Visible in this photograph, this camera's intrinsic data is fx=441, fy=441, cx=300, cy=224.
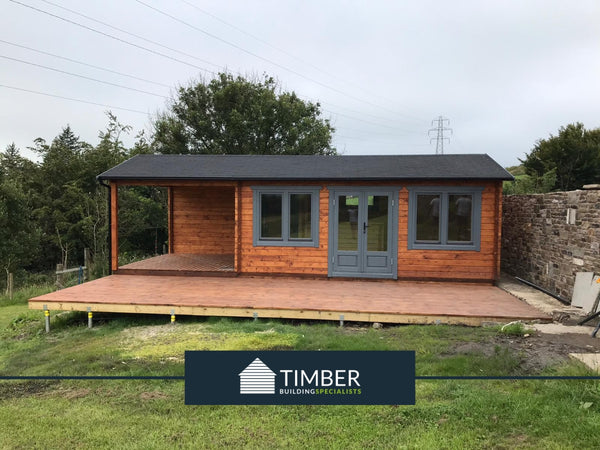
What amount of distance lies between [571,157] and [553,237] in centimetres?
1898

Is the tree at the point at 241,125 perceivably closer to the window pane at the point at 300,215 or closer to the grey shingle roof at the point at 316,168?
the grey shingle roof at the point at 316,168

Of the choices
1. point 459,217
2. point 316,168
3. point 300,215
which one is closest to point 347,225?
point 300,215

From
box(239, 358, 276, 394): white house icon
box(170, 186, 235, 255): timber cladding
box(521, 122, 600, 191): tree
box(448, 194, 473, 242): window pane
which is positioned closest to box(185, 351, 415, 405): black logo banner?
box(239, 358, 276, 394): white house icon

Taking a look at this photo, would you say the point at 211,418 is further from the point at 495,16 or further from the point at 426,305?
the point at 495,16

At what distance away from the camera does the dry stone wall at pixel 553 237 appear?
21.7 feet

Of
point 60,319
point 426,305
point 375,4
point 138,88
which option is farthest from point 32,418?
point 138,88

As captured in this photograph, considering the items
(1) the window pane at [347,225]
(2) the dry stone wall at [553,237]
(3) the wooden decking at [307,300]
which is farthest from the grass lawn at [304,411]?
(1) the window pane at [347,225]

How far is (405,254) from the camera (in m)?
8.82

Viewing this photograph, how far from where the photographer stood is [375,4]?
711 inches

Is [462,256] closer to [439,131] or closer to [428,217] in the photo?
[428,217]

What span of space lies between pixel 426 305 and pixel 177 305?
12.8 feet

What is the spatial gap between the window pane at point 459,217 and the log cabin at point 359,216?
0.02 m

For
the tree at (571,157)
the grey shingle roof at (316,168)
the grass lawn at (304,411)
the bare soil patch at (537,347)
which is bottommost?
the grass lawn at (304,411)

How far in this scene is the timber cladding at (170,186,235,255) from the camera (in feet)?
38.5
